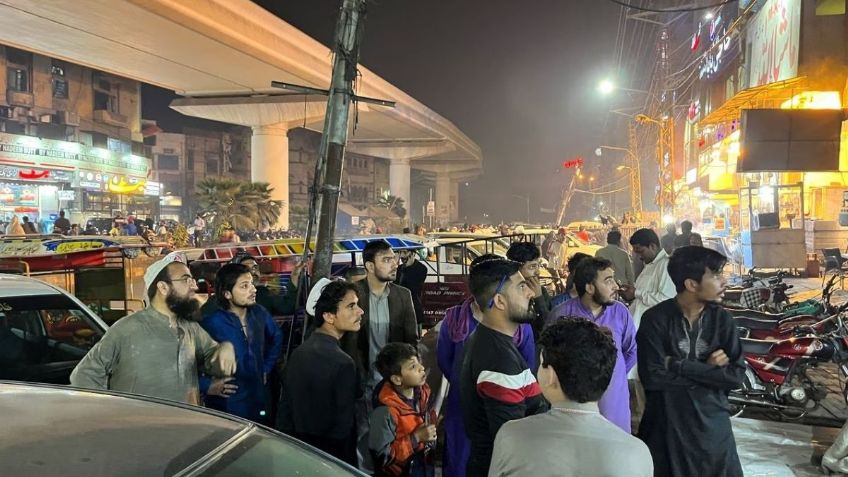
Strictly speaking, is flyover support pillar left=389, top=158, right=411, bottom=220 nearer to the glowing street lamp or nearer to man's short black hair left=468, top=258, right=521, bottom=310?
the glowing street lamp

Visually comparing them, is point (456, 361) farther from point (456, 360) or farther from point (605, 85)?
point (605, 85)

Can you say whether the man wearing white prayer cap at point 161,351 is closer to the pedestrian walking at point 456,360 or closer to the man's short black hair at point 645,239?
the pedestrian walking at point 456,360

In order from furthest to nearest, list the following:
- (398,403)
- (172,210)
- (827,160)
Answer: (172,210) < (827,160) < (398,403)

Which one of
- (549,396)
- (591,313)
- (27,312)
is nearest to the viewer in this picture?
(549,396)

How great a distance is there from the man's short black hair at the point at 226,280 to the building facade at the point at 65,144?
1286 inches

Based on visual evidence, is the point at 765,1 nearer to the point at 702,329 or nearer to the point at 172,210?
the point at 702,329

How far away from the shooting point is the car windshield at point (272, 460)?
5.17 ft

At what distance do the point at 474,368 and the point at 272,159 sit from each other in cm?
3309

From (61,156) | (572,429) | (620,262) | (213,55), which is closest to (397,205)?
(61,156)

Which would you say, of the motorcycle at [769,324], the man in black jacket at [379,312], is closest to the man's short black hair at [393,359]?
the man in black jacket at [379,312]

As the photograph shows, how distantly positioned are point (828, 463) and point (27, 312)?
6373 millimetres

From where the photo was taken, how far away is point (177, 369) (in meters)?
3.35

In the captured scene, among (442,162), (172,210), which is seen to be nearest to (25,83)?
(172,210)

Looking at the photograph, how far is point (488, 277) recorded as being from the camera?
2.91 m
